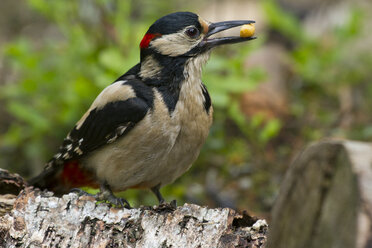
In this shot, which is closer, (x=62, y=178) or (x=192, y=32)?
(x=192, y=32)

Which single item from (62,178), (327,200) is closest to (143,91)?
(62,178)

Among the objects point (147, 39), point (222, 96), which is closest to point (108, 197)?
point (147, 39)

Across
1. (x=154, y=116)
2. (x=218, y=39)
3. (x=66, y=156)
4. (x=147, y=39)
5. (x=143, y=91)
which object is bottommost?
(x=66, y=156)

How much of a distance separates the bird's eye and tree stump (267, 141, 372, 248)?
1.08m

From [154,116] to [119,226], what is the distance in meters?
0.82

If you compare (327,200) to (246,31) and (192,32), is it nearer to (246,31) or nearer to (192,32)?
(246,31)

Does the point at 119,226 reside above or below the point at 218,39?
below

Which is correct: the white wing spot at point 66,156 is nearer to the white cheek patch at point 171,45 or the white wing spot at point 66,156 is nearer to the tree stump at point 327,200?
the white cheek patch at point 171,45

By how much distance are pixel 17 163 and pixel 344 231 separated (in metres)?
4.44

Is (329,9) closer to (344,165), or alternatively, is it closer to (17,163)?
(17,163)

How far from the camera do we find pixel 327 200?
3.41 m

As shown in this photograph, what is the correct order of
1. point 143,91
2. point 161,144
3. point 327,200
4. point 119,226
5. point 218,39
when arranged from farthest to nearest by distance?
1. point 218,39
2. point 143,91
3. point 161,144
4. point 327,200
5. point 119,226

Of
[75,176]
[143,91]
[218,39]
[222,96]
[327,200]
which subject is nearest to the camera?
[327,200]

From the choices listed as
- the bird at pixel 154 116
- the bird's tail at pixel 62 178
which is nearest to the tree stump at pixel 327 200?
the bird at pixel 154 116
